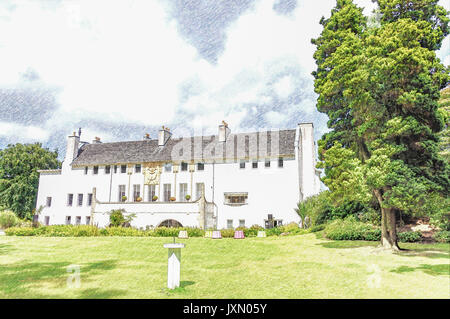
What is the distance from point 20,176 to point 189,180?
81.6 ft

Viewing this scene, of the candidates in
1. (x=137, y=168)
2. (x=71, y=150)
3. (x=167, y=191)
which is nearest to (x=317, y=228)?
(x=167, y=191)

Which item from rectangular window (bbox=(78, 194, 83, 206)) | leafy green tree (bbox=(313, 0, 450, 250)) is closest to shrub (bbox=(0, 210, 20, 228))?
rectangular window (bbox=(78, 194, 83, 206))

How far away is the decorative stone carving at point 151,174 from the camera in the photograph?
1594 inches

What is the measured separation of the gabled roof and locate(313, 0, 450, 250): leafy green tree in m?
19.7

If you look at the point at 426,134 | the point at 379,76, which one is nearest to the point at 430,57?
the point at 379,76

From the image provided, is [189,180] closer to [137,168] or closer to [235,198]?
[235,198]

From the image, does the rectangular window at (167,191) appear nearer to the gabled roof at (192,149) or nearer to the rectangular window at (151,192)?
the rectangular window at (151,192)

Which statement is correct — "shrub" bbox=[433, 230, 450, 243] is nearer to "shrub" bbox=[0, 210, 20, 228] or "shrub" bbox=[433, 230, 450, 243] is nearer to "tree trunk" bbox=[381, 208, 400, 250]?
"tree trunk" bbox=[381, 208, 400, 250]

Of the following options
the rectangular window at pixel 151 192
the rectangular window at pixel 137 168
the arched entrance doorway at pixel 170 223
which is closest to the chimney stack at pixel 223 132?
the rectangular window at pixel 151 192

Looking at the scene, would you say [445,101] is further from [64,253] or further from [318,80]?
[64,253]

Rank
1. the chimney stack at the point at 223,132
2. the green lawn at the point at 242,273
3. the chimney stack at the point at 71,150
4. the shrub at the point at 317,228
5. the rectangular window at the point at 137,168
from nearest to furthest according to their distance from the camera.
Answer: the green lawn at the point at 242,273, the shrub at the point at 317,228, the chimney stack at the point at 223,132, the rectangular window at the point at 137,168, the chimney stack at the point at 71,150

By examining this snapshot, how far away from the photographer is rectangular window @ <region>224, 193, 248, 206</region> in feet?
120

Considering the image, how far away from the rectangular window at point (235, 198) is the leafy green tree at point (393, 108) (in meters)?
20.0

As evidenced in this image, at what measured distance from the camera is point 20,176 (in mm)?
45938
